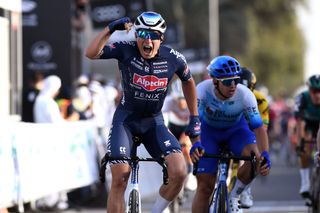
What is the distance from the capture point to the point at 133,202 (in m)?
9.91

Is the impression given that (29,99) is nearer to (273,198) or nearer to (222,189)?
(273,198)

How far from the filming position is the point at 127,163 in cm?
1005

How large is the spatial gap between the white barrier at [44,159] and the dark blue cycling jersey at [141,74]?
3.27 meters

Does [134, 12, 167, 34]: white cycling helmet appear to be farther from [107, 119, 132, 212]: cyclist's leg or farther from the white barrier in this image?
the white barrier

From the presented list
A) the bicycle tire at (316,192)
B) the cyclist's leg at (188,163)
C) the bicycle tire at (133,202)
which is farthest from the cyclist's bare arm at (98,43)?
the cyclist's leg at (188,163)

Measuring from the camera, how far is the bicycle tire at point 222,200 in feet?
34.9

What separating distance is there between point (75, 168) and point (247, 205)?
4699 millimetres

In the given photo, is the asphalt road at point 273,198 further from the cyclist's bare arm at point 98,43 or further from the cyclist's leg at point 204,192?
the cyclist's bare arm at point 98,43

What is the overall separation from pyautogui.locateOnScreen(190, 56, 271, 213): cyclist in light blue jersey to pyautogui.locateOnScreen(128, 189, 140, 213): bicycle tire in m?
0.91

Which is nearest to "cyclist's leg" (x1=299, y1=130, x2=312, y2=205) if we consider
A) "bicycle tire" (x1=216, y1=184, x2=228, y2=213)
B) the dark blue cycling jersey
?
"bicycle tire" (x1=216, y1=184, x2=228, y2=213)

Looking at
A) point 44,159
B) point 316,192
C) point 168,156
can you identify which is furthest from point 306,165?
point 168,156

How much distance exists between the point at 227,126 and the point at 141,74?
174 cm

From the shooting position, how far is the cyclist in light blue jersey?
11.0 metres

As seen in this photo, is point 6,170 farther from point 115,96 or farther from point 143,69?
point 115,96
